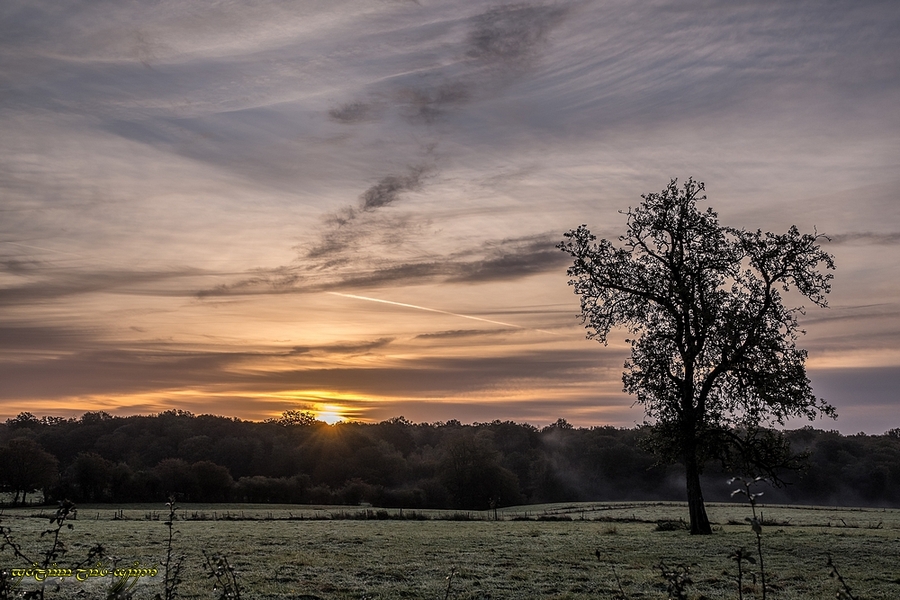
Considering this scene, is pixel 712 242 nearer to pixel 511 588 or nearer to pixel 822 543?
pixel 822 543

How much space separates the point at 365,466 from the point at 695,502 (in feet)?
311

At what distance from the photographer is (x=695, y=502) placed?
36312 mm

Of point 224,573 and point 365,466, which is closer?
point 224,573

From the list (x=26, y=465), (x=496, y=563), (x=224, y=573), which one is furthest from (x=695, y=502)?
(x=26, y=465)

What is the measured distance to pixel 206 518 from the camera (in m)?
61.6

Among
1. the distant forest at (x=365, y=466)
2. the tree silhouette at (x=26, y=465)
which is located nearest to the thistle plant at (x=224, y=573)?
the distant forest at (x=365, y=466)

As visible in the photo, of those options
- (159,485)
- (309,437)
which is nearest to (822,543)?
(159,485)

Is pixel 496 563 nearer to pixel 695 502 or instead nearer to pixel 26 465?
pixel 695 502

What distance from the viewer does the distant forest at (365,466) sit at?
344 feet

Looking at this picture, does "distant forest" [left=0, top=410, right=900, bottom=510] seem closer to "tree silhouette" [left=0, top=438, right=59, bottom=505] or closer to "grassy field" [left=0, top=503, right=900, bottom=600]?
"tree silhouette" [left=0, top=438, right=59, bottom=505]

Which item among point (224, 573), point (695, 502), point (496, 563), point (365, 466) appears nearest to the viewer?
point (224, 573)

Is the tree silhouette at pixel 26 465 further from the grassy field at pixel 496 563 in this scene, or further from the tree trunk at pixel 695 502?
the tree trunk at pixel 695 502

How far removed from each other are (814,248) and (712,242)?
5.17 m

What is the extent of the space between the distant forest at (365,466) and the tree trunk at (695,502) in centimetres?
6899
